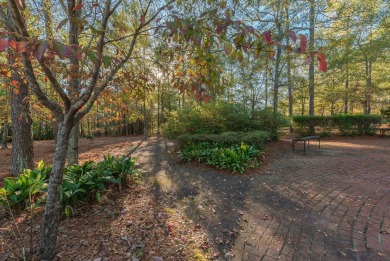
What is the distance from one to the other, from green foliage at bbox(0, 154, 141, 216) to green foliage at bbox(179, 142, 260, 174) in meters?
2.09

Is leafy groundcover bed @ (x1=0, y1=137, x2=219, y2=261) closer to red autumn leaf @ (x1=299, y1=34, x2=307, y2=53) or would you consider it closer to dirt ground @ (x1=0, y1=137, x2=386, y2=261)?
dirt ground @ (x1=0, y1=137, x2=386, y2=261)

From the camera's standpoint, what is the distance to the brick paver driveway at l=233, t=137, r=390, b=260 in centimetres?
184

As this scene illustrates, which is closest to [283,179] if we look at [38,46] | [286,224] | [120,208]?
[286,224]

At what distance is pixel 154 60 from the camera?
277cm

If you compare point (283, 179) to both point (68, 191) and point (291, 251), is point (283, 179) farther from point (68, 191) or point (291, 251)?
point (68, 191)

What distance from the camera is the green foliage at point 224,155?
14.1ft

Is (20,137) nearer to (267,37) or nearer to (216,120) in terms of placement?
(267,37)

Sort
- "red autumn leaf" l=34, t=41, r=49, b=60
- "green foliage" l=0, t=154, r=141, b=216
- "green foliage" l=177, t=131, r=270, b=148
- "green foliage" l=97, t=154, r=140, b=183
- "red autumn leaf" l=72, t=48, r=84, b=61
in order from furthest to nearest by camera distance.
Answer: "green foliage" l=177, t=131, r=270, b=148 → "green foliage" l=97, t=154, r=140, b=183 → "green foliage" l=0, t=154, r=141, b=216 → "red autumn leaf" l=72, t=48, r=84, b=61 → "red autumn leaf" l=34, t=41, r=49, b=60

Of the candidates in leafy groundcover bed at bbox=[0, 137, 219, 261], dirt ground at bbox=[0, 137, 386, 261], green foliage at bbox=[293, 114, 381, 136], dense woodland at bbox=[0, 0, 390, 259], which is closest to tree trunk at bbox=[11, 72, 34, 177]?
dense woodland at bbox=[0, 0, 390, 259]

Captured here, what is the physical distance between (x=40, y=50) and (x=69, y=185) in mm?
2080

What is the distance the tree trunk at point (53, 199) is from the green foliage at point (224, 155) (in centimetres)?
321

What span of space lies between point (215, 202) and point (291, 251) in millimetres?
1252

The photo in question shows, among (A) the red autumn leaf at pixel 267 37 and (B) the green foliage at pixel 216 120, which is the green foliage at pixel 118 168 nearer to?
(A) the red autumn leaf at pixel 267 37

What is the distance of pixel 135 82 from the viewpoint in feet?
8.59
